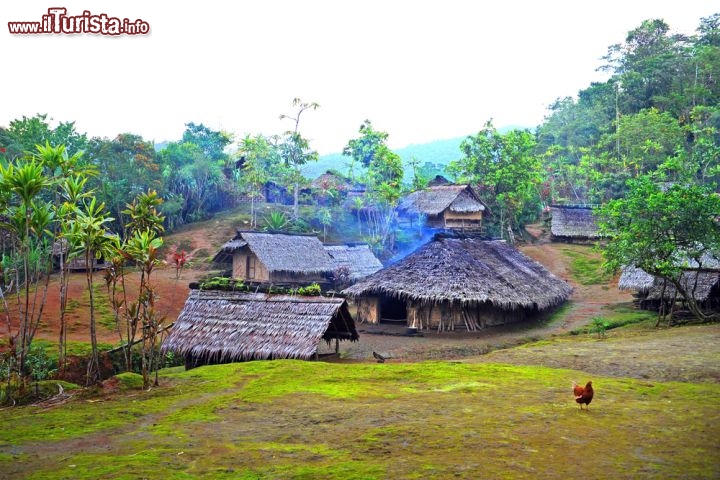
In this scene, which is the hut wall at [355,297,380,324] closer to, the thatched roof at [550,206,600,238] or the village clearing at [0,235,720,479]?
the village clearing at [0,235,720,479]

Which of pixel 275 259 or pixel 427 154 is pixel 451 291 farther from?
pixel 427 154

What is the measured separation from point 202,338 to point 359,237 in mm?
30229

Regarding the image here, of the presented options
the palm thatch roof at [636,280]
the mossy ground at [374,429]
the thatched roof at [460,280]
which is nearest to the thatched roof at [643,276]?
the palm thatch roof at [636,280]

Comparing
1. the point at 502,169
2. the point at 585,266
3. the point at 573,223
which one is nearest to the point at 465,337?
the point at 585,266

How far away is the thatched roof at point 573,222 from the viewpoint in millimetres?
44719

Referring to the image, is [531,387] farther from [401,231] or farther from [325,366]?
[401,231]

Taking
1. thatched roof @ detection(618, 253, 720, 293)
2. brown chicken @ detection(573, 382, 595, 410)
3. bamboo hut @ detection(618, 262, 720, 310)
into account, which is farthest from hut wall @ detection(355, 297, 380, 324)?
brown chicken @ detection(573, 382, 595, 410)

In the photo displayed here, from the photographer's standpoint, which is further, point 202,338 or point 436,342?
point 436,342

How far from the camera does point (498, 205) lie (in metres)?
46.0

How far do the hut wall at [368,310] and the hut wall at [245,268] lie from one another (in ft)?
24.9

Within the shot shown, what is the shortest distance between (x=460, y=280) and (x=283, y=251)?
12729 millimetres

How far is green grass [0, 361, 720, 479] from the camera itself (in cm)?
852

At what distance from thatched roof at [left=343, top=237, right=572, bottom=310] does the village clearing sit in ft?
16.6

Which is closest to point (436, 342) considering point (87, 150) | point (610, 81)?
point (87, 150)
